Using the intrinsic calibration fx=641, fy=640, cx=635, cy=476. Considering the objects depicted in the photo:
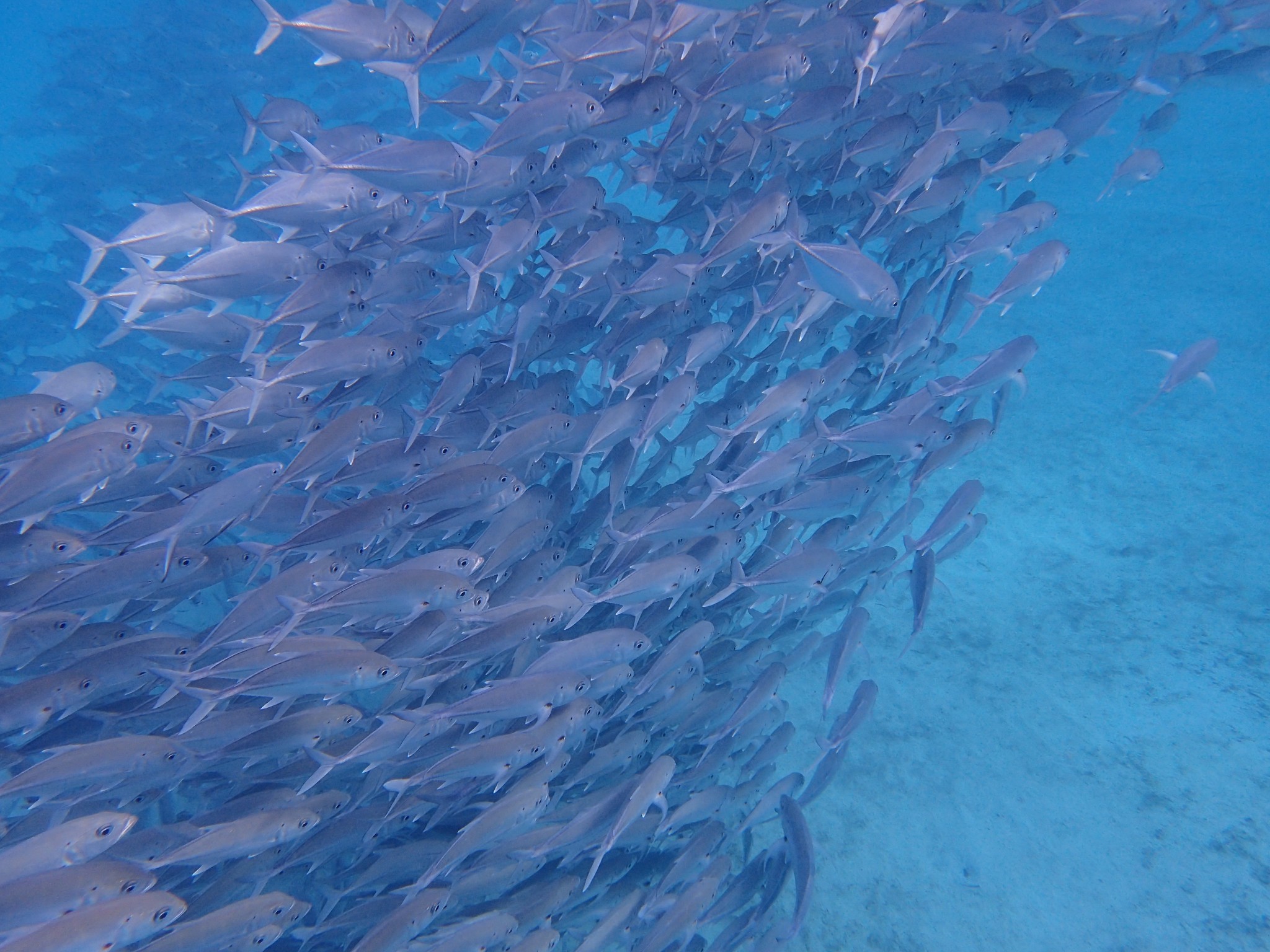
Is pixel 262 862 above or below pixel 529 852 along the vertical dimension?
above

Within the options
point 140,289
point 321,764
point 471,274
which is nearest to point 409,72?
point 471,274

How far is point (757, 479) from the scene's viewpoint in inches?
141

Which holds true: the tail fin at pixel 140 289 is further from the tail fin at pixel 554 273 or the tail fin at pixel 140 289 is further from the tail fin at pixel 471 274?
the tail fin at pixel 554 273

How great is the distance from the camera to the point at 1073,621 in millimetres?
7039

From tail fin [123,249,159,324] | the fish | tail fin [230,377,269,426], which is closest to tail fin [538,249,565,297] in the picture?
tail fin [230,377,269,426]

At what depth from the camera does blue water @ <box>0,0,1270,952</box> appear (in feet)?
15.6

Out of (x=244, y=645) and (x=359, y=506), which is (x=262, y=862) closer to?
(x=244, y=645)

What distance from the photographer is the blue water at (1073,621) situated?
15.6 ft

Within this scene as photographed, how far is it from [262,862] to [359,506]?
174cm

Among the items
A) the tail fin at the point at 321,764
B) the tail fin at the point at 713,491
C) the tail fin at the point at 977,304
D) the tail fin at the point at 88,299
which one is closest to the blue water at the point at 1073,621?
the tail fin at the point at 977,304

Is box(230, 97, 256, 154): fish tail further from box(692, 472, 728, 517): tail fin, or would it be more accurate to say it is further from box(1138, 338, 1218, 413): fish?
box(1138, 338, 1218, 413): fish

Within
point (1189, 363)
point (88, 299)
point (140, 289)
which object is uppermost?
point (88, 299)

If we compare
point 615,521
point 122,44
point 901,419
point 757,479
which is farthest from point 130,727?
point 122,44

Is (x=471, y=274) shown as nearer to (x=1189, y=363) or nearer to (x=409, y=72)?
(x=409, y=72)
